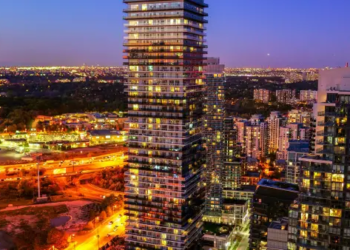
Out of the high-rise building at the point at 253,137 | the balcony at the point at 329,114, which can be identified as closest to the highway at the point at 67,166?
the high-rise building at the point at 253,137

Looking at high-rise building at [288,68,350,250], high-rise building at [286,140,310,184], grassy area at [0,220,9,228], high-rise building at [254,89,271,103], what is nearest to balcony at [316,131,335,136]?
high-rise building at [288,68,350,250]

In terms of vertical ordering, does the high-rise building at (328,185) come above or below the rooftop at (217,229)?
above

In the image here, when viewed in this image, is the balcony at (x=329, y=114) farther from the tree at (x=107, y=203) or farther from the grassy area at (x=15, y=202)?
the grassy area at (x=15, y=202)

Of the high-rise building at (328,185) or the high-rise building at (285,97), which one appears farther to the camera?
the high-rise building at (285,97)

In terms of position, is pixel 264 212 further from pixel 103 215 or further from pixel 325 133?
pixel 103 215

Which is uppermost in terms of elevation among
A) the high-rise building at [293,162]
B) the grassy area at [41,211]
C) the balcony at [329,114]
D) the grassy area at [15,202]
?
the balcony at [329,114]

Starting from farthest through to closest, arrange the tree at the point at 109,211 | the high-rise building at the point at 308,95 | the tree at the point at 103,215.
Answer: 1. the high-rise building at the point at 308,95
2. the tree at the point at 109,211
3. the tree at the point at 103,215

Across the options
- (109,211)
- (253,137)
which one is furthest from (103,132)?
(109,211)
